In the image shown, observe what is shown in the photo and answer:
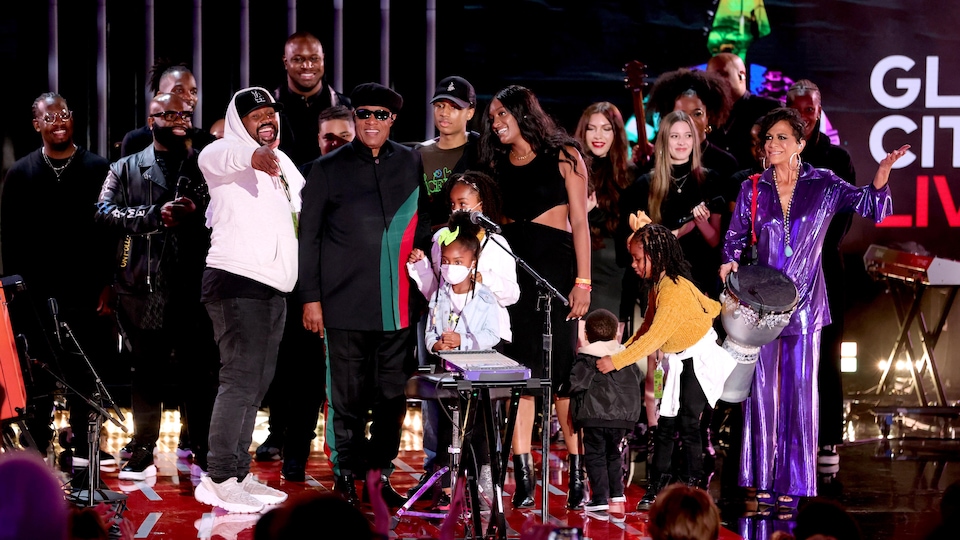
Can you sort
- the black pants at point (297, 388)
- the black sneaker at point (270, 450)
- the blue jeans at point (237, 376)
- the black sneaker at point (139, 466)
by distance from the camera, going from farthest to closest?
the black sneaker at point (270, 450) → the black pants at point (297, 388) → the black sneaker at point (139, 466) → the blue jeans at point (237, 376)

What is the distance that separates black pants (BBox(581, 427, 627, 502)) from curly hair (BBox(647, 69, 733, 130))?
268 centimetres

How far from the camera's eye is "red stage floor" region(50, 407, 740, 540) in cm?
550

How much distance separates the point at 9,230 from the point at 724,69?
474cm

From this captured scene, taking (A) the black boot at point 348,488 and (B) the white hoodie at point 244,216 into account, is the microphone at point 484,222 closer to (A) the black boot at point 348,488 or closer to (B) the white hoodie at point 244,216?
(B) the white hoodie at point 244,216

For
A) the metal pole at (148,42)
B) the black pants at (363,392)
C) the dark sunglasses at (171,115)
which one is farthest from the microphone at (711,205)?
the metal pole at (148,42)

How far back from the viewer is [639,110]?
7898 millimetres

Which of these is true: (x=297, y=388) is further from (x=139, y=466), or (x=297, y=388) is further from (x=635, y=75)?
(x=635, y=75)

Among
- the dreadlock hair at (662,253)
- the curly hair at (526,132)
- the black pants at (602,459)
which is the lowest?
the black pants at (602,459)

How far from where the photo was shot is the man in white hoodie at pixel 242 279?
587 centimetres

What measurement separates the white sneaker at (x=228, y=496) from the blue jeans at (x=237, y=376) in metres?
0.05

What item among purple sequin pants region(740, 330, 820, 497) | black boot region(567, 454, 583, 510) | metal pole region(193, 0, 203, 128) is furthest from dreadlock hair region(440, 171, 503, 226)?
metal pole region(193, 0, 203, 128)

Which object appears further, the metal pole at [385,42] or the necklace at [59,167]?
the metal pole at [385,42]

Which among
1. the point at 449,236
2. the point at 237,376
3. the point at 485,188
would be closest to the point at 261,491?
the point at 237,376

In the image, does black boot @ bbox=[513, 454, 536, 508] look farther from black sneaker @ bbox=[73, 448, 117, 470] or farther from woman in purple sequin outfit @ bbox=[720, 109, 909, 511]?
black sneaker @ bbox=[73, 448, 117, 470]
